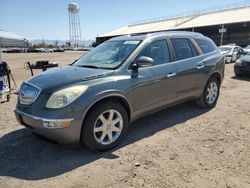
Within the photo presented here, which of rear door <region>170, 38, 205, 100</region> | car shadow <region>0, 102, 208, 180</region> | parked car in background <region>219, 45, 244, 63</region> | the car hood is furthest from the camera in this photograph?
parked car in background <region>219, 45, 244, 63</region>

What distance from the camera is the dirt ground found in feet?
10.8

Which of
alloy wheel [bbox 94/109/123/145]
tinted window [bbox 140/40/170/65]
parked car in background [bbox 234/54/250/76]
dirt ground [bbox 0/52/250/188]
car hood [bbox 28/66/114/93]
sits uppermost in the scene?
tinted window [bbox 140/40/170/65]

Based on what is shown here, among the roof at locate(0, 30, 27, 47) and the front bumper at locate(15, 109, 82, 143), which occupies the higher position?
the roof at locate(0, 30, 27, 47)

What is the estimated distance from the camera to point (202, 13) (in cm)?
6531

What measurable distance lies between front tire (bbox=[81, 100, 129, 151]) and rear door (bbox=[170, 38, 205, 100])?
154cm

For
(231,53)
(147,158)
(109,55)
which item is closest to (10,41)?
(109,55)

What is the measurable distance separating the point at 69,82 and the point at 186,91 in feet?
8.60

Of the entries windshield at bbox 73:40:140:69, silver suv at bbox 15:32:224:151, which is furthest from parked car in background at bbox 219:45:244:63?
windshield at bbox 73:40:140:69

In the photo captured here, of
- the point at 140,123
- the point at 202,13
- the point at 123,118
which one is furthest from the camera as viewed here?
the point at 202,13

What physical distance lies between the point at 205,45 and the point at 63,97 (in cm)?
394

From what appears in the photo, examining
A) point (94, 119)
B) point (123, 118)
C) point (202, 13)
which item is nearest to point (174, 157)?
point (123, 118)

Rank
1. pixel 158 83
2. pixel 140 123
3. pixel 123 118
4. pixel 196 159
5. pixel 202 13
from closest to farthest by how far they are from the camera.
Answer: pixel 196 159, pixel 123 118, pixel 158 83, pixel 140 123, pixel 202 13

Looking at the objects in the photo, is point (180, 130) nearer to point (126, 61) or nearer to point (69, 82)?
point (126, 61)

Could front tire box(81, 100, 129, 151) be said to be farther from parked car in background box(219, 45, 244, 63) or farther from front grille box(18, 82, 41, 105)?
parked car in background box(219, 45, 244, 63)
